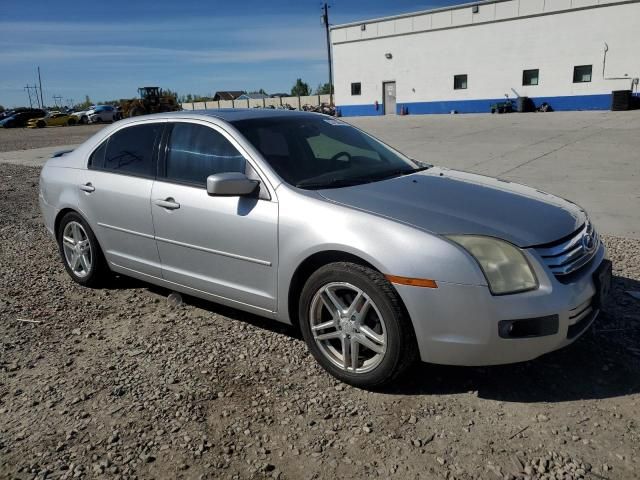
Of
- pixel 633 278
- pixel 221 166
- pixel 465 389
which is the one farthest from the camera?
pixel 633 278

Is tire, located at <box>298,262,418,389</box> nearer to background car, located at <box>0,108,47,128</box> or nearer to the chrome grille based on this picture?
the chrome grille

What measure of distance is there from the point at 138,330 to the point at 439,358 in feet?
7.54

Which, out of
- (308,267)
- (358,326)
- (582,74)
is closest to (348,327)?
(358,326)

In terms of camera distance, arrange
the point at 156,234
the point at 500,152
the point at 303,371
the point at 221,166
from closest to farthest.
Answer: the point at 303,371, the point at 221,166, the point at 156,234, the point at 500,152

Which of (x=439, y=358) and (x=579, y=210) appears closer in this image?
(x=439, y=358)

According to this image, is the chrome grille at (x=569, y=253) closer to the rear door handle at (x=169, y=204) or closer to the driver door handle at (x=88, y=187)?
the rear door handle at (x=169, y=204)

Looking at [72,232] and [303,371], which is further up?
[72,232]

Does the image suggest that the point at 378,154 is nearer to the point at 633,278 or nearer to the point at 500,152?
the point at 633,278

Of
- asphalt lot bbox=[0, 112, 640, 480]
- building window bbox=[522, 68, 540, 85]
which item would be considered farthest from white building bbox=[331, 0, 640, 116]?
asphalt lot bbox=[0, 112, 640, 480]

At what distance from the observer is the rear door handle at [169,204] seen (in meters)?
3.78

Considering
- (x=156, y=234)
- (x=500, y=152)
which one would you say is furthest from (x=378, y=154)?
(x=500, y=152)

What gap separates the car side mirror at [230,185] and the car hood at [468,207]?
47 centimetres

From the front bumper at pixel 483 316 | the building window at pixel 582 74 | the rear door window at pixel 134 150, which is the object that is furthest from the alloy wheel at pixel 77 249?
the building window at pixel 582 74

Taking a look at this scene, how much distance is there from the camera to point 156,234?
3977mm
